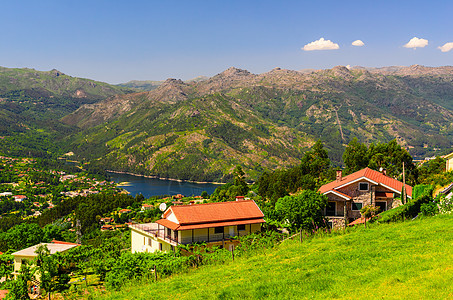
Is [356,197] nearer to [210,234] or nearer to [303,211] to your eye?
[303,211]

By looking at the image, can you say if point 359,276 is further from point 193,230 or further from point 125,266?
point 193,230

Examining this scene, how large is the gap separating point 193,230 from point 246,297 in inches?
845

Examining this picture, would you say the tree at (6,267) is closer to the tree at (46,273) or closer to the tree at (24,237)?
the tree at (46,273)

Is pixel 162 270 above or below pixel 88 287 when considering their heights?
above

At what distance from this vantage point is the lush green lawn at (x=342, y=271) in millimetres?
17062

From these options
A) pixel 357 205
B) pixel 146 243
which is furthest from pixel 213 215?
pixel 357 205

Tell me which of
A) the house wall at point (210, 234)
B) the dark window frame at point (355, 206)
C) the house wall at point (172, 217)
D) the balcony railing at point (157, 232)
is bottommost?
the balcony railing at point (157, 232)

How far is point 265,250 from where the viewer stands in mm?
29969

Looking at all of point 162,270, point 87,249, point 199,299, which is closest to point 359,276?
point 199,299

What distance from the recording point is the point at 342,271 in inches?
798

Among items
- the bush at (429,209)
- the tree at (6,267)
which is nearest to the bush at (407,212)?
the bush at (429,209)

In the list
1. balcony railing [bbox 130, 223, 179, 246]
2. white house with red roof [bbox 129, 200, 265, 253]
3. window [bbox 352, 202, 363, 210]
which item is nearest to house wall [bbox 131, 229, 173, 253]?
white house with red roof [bbox 129, 200, 265, 253]

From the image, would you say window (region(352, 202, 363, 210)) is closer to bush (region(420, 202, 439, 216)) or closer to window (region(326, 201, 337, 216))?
window (region(326, 201, 337, 216))

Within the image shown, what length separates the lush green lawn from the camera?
56.0 ft
